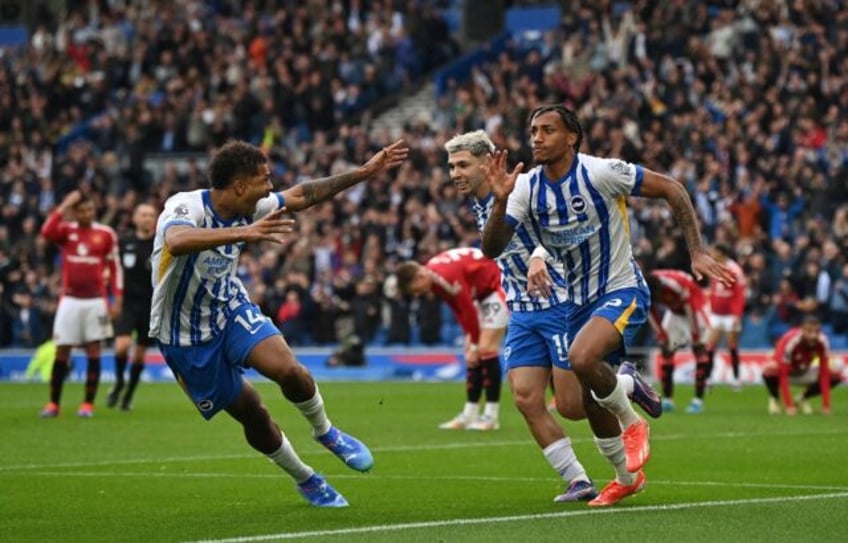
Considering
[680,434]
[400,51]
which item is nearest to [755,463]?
[680,434]

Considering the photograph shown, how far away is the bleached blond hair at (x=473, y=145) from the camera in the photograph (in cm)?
1340

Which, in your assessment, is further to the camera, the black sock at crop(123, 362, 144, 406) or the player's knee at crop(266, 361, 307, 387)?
the black sock at crop(123, 362, 144, 406)

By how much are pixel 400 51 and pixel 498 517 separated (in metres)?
32.3

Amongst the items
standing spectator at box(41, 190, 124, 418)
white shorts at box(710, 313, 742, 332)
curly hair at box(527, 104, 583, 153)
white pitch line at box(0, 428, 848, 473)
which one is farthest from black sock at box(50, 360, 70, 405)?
curly hair at box(527, 104, 583, 153)

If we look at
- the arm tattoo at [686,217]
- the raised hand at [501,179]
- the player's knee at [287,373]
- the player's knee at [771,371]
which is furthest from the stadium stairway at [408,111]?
the raised hand at [501,179]

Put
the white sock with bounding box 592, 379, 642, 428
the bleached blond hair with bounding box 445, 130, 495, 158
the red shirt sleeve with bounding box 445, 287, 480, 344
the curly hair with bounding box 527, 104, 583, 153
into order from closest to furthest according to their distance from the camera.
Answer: the white sock with bounding box 592, 379, 642, 428
the curly hair with bounding box 527, 104, 583, 153
the bleached blond hair with bounding box 445, 130, 495, 158
the red shirt sleeve with bounding box 445, 287, 480, 344

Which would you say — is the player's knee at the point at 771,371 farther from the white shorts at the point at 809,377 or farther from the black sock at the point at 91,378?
the black sock at the point at 91,378

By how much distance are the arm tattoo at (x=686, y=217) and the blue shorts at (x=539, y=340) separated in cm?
128

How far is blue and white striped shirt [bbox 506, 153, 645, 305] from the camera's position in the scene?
37.6 ft

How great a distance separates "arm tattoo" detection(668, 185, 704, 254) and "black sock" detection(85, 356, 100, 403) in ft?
39.4

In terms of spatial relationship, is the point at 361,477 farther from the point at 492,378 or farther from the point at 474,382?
the point at 474,382

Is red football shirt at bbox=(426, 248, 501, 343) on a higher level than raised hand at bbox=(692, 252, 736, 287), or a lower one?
lower

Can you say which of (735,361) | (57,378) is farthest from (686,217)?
(735,361)

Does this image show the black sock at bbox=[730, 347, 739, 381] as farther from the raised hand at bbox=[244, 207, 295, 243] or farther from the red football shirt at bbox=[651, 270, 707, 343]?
the raised hand at bbox=[244, 207, 295, 243]
